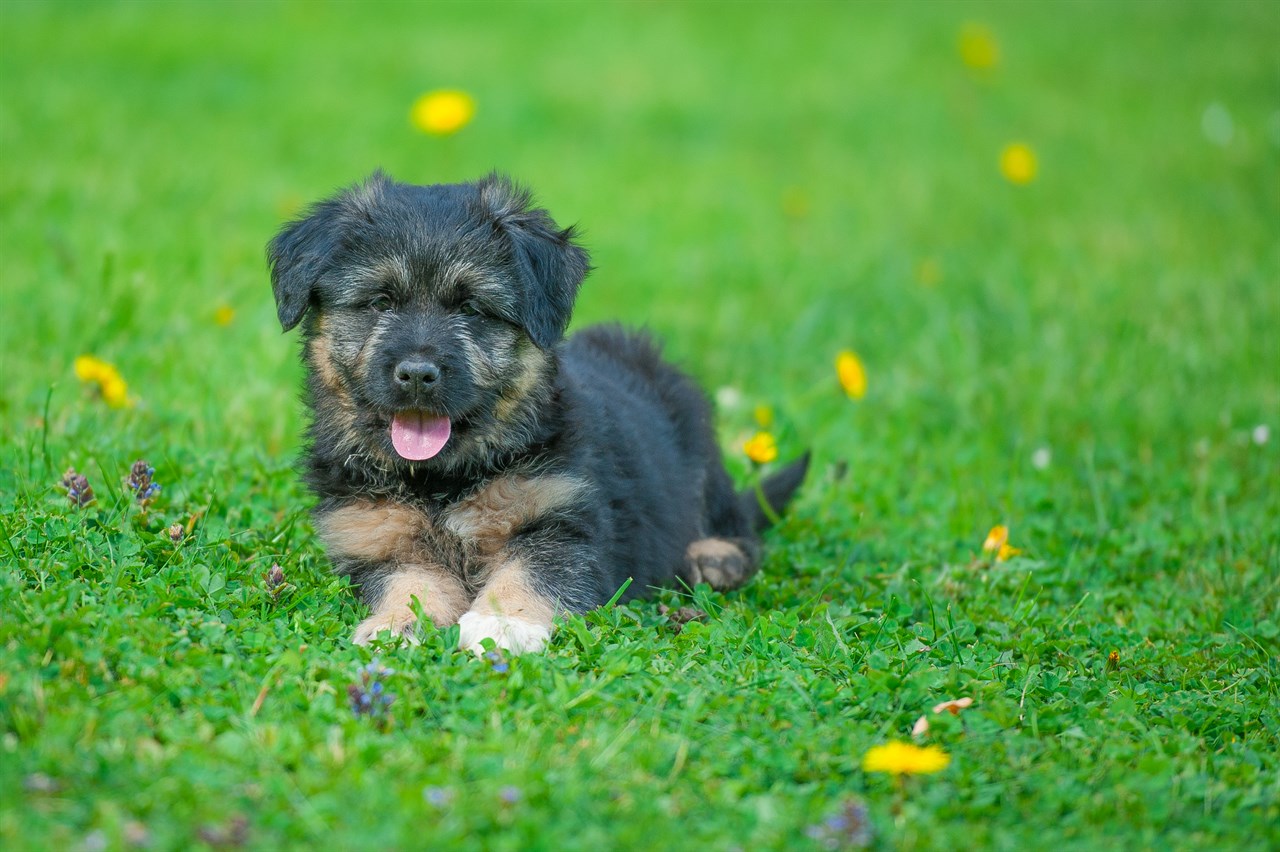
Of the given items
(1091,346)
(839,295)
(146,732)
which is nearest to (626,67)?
(839,295)

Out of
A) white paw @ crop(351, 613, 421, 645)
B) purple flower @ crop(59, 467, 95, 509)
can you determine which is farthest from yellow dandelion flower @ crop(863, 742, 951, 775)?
purple flower @ crop(59, 467, 95, 509)

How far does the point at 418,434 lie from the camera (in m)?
4.09

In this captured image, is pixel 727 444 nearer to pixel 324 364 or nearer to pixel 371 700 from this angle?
pixel 324 364

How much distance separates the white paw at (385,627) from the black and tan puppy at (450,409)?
38mm

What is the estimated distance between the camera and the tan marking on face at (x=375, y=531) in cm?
408

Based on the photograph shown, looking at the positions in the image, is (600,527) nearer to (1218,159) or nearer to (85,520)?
(85,520)

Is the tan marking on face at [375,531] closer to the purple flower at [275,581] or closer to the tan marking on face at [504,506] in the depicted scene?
the tan marking on face at [504,506]

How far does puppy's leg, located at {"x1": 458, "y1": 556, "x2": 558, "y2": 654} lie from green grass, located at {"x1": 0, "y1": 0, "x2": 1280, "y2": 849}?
121 millimetres

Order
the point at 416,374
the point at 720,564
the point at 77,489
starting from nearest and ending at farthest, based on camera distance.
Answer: the point at 416,374
the point at 77,489
the point at 720,564

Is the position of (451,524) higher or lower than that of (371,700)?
higher

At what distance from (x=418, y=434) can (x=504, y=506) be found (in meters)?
0.33

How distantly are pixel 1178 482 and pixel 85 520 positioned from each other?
14.3 ft

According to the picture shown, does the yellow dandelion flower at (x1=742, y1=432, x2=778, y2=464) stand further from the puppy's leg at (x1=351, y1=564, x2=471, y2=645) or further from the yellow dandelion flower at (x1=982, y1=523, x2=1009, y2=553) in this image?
the puppy's leg at (x1=351, y1=564, x2=471, y2=645)

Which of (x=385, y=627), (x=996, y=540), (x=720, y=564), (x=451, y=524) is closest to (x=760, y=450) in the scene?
(x=720, y=564)
